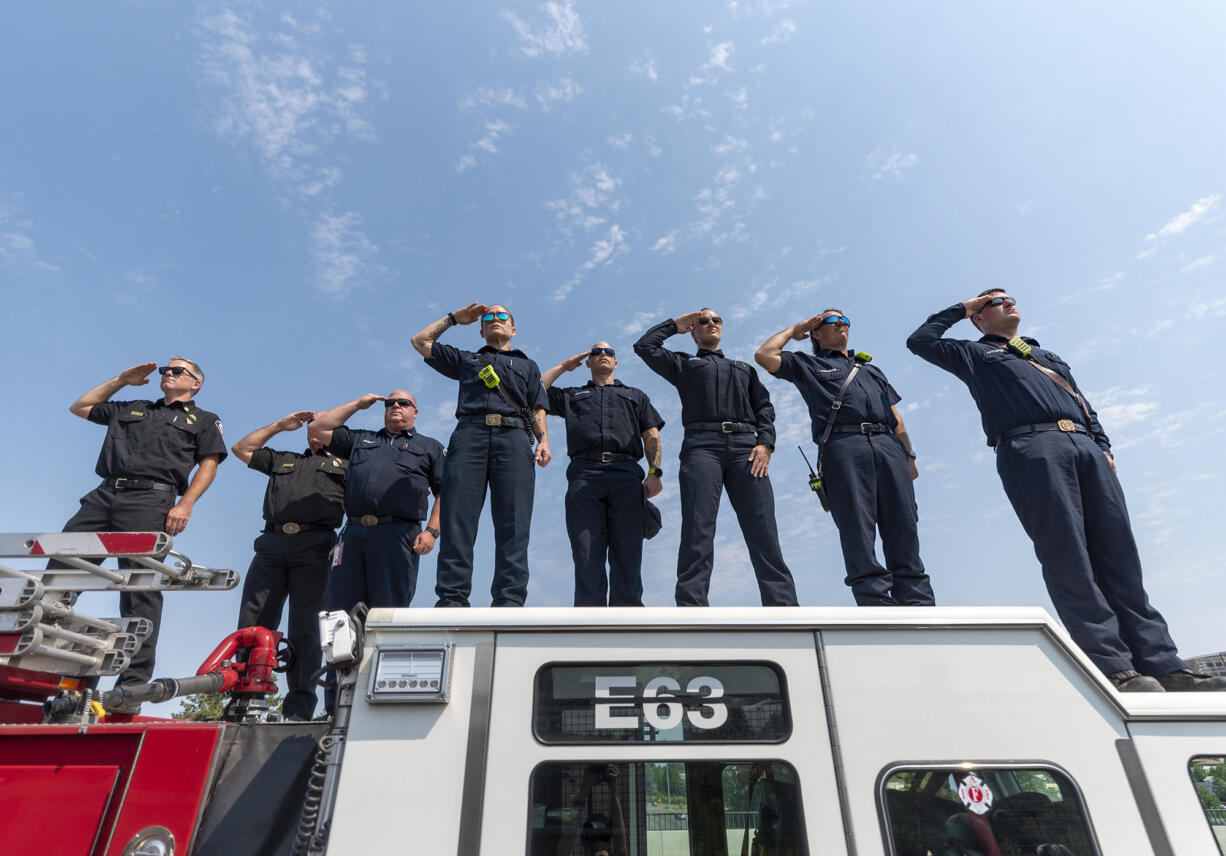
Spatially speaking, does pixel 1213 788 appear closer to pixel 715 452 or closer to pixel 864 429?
pixel 864 429

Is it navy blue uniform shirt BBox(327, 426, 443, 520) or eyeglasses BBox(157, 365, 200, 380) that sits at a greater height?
eyeglasses BBox(157, 365, 200, 380)

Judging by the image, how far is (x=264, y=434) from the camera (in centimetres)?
594

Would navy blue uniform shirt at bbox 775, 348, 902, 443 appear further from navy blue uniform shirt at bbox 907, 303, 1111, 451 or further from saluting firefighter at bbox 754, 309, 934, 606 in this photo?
navy blue uniform shirt at bbox 907, 303, 1111, 451

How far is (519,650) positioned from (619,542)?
2.31 meters

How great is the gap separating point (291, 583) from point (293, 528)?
0.42m

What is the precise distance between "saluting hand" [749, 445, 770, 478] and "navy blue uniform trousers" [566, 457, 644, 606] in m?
0.79

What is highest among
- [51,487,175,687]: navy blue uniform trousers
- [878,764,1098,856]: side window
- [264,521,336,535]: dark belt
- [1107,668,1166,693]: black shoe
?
[264,521,336,535]: dark belt

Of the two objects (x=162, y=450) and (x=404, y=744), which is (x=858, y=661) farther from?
(x=162, y=450)

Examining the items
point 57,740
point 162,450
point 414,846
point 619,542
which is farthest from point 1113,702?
point 162,450

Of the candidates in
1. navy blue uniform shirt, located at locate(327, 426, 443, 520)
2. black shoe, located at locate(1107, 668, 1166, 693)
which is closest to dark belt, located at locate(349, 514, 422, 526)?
navy blue uniform shirt, located at locate(327, 426, 443, 520)

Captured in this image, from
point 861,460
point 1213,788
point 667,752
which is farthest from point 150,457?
point 1213,788

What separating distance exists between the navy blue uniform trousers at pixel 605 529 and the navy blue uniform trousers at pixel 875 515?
131 centimetres

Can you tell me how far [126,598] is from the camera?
14.7 feet

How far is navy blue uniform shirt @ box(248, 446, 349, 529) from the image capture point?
5520 mm
